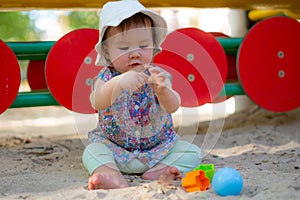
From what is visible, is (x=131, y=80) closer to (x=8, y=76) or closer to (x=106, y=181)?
(x=106, y=181)

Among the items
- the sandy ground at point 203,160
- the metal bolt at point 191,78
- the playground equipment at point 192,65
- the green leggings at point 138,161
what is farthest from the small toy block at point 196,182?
the metal bolt at point 191,78

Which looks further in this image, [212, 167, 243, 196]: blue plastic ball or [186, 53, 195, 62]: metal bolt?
[186, 53, 195, 62]: metal bolt

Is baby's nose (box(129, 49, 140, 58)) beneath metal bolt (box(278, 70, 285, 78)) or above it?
above

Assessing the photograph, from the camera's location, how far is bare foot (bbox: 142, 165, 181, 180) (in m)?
1.23

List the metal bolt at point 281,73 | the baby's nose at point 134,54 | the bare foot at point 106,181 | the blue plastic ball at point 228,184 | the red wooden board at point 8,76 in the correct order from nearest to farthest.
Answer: the blue plastic ball at point 228,184 → the bare foot at point 106,181 → the baby's nose at point 134,54 → the red wooden board at point 8,76 → the metal bolt at point 281,73

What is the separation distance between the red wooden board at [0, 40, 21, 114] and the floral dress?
499 mm

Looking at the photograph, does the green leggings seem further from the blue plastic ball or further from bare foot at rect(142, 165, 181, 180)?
the blue plastic ball

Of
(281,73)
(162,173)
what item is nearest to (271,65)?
(281,73)

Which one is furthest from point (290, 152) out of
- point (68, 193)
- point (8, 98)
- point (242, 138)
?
point (8, 98)

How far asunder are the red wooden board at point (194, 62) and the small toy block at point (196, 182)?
2.50 feet

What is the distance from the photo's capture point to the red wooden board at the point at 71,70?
5.88 ft

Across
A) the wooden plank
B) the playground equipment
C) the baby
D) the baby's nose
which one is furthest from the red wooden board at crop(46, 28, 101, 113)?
the baby's nose

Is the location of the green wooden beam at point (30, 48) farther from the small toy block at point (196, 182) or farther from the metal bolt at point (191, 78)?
the small toy block at point (196, 182)

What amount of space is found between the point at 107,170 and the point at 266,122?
3.37ft
